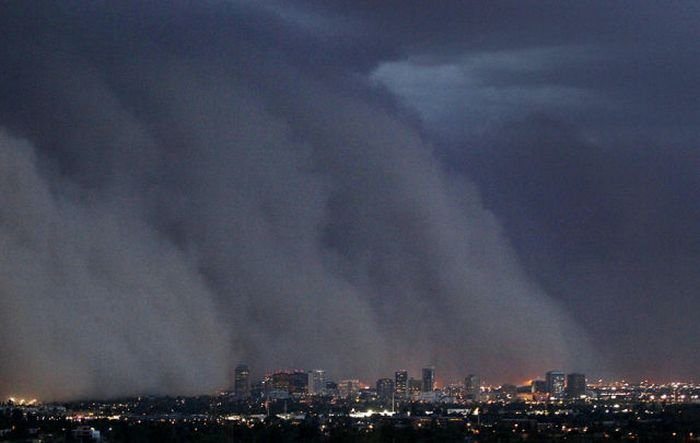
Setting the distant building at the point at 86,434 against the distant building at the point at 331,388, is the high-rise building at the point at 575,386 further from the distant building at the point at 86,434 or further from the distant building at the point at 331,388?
the distant building at the point at 86,434

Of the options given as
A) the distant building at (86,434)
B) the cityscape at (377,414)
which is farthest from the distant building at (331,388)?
the distant building at (86,434)

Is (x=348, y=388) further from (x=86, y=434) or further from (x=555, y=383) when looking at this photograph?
(x=86, y=434)

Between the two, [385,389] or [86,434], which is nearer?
[86,434]

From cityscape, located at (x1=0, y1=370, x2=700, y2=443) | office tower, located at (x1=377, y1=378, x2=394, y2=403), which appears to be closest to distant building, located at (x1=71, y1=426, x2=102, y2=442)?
cityscape, located at (x1=0, y1=370, x2=700, y2=443)

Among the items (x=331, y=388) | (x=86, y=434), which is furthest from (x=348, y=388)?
(x=86, y=434)

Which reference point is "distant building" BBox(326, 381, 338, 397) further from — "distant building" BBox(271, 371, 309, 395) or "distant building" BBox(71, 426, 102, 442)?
"distant building" BBox(71, 426, 102, 442)

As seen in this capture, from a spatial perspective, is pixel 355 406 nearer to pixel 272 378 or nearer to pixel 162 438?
pixel 272 378
